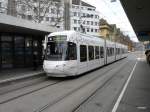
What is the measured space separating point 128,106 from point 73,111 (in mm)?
2000

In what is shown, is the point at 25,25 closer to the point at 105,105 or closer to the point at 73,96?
the point at 73,96

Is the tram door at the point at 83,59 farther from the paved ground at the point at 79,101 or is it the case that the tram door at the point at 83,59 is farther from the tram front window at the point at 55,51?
the paved ground at the point at 79,101

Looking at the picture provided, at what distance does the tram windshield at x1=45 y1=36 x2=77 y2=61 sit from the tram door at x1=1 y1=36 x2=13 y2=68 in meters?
4.83

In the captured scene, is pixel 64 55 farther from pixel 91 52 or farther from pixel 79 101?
pixel 79 101

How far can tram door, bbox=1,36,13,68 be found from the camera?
64.6ft

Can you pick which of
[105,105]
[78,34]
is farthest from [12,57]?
[105,105]

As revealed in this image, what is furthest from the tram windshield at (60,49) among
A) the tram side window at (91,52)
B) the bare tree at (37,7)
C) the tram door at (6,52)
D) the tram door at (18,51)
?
the bare tree at (37,7)

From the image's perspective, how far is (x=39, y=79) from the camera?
53.8 ft

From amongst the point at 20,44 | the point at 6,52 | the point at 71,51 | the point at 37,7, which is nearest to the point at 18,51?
the point at 20,44

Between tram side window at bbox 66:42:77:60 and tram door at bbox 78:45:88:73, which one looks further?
tram door at bbox 78:45:88:73

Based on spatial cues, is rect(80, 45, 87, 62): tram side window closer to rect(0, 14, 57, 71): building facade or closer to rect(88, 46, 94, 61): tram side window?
rect(88, 46, 94, 61): tram side window

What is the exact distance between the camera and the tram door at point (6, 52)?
19.7 metres

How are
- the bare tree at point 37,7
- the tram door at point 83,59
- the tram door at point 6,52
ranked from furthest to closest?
the bare tree at point 37,7
the tram door at point 6,52
the tram door at point 83,59

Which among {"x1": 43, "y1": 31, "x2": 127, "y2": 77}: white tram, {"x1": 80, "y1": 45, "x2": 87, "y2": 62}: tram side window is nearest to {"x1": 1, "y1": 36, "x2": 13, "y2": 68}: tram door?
{"x1": 43, "y1": 31, "x2": 127, "y2": 77}: white tram
